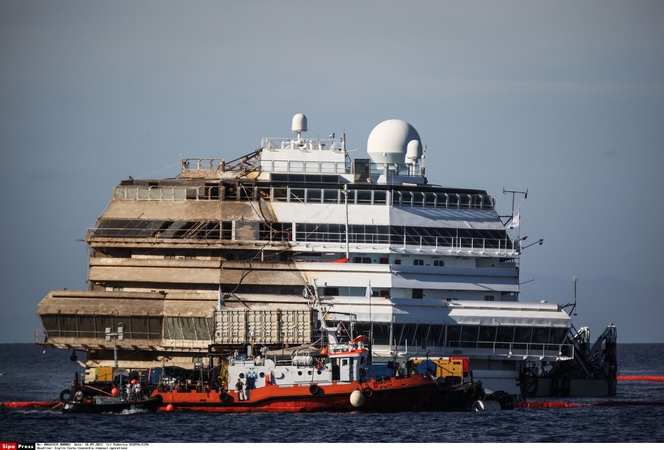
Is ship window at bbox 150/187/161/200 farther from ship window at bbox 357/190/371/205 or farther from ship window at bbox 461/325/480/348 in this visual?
ship window at bbox 461/325/480/348

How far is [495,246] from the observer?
357ft

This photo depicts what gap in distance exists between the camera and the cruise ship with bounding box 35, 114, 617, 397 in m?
101

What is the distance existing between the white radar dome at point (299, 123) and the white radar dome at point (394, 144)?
695 cm

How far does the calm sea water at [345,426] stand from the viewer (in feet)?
254

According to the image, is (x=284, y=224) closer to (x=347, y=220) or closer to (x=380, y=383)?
(x=347, y=220)

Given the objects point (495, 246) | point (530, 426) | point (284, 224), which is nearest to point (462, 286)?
point (495, 246)

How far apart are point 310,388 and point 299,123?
34.2 metres

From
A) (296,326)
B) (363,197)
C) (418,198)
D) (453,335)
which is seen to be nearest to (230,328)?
(296,326)

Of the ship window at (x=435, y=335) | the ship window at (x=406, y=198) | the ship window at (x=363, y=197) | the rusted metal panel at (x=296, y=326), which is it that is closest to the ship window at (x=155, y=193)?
the ship window at (x=363, y=197)

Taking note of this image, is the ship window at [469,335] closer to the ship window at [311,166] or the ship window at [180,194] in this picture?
the ship window at [311,166]

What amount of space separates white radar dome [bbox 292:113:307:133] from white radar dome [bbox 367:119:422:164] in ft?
22.8

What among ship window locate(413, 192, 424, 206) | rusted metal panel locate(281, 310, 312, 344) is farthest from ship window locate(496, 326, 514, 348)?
rusted metal panel locate(281, 310, 312, 344)

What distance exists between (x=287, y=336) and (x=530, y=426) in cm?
2062

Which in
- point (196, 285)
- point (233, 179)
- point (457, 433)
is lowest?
point (457, 433)
